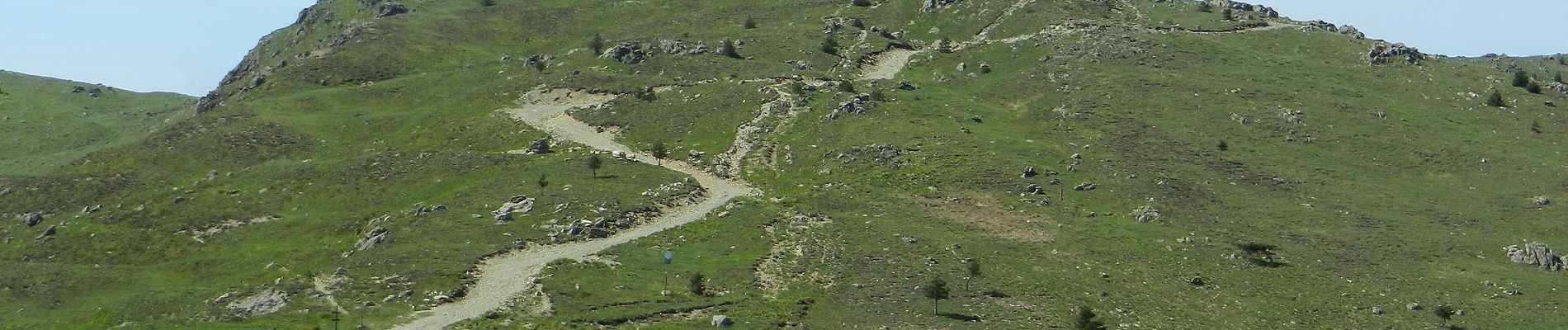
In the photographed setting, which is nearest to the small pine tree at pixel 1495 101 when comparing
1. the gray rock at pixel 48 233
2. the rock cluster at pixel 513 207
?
the rock cluster at pixel 513 207

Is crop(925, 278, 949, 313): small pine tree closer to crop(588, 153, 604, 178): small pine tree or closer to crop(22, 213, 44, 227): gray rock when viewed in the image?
crop(588, 153, 604, 178): small pine tree

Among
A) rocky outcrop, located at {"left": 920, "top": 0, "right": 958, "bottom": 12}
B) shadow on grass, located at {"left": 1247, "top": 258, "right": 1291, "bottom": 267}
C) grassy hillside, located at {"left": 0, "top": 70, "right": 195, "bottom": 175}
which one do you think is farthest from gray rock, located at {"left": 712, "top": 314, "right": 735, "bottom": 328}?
rocky outcrop, located at {"left": 920, "top": 0, "right": 958, "bottom": 12}

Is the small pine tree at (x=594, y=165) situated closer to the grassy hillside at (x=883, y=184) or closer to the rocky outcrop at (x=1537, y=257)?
the grassy hillside at (x=883, y=184)

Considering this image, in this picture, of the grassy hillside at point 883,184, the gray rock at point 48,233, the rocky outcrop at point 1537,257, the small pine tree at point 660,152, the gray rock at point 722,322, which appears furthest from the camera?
the small pine tree at point 660,152

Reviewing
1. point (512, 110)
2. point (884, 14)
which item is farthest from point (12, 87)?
point (884, 14)

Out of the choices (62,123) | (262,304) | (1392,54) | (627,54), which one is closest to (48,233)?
(262,304)

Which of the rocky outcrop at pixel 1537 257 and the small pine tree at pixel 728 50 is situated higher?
the small pine tree at pixel 728 50

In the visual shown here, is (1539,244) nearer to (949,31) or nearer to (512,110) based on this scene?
(949,31)
